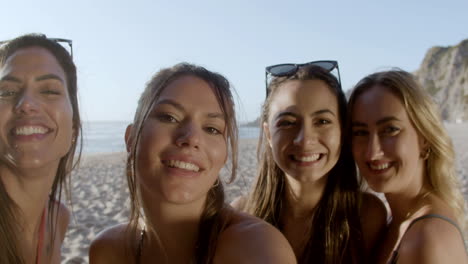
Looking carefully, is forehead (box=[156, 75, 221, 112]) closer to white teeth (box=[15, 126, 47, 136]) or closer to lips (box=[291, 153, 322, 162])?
white teeth (box=[15, 126, 47, 136])

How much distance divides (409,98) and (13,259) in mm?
2782

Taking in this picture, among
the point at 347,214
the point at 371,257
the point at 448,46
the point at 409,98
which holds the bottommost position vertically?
the point at 371,257

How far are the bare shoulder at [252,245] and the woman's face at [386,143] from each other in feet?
3.38

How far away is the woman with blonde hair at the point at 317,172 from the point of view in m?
2.71

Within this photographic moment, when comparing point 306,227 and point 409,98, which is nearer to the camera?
point 409,98

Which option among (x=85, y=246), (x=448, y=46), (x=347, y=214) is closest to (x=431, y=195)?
(x=347, y=214)

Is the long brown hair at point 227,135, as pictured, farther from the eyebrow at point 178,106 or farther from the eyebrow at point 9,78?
the eyebrow at point 9,78

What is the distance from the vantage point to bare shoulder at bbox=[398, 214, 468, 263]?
6.99ft

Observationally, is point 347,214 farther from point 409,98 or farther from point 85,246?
point 85,246

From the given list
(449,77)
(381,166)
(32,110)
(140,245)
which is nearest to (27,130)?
(32,110)

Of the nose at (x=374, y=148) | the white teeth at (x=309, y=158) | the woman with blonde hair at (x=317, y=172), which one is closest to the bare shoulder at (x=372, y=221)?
the woman with blonde hair at (x=317, y=172)

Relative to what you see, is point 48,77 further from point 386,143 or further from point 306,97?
point 386,143

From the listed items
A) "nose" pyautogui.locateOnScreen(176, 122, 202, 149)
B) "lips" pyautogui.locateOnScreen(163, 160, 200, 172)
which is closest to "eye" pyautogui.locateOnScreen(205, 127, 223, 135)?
"nose" pyautogui.locateOnScreen(176, 122, 202, 149)

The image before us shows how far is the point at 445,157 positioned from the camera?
269cm
